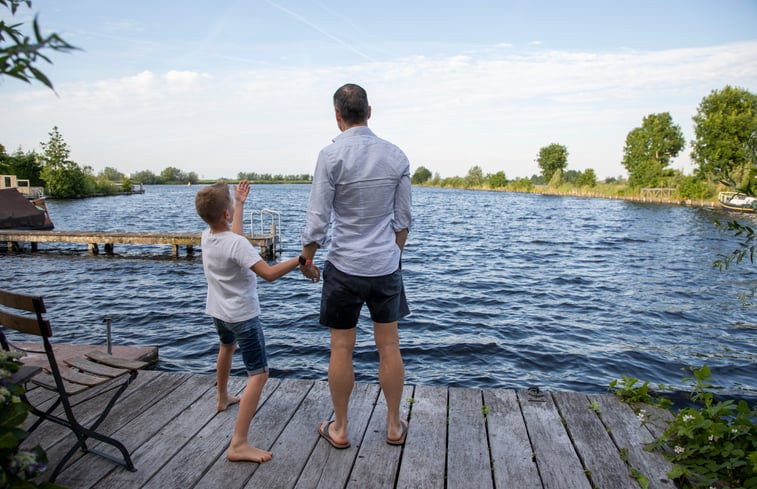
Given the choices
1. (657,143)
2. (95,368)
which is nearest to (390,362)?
(95,368)

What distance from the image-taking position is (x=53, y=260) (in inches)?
756

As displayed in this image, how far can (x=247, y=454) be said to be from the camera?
326cm

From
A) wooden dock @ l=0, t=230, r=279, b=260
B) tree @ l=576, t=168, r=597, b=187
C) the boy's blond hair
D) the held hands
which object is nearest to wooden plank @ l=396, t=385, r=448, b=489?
the held hands

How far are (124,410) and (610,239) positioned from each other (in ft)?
95.2

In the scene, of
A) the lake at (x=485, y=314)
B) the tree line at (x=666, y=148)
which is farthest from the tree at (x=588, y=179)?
the lake at (x=485, y=314)

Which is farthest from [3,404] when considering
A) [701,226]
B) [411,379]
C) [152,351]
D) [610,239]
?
[701,226]

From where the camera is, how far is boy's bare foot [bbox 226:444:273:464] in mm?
3250

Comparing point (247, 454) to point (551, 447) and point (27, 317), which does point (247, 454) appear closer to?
point (27, 317)

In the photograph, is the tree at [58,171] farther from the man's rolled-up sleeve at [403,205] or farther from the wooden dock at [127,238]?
the man's rolled-up sleeve at [403,205]

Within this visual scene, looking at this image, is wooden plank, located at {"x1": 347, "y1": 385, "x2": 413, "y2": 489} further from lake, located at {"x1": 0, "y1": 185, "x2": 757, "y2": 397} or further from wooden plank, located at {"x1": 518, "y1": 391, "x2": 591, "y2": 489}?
lake, located at {"x1": 0, "y1": 185, "x2": 757, "y2": 397}

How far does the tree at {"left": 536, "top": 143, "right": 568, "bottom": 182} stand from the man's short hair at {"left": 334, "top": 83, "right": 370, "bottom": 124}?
125m

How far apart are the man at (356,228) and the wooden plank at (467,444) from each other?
649 mm

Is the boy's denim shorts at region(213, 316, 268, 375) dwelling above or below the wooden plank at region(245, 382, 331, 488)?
above

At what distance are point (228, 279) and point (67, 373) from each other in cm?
126
